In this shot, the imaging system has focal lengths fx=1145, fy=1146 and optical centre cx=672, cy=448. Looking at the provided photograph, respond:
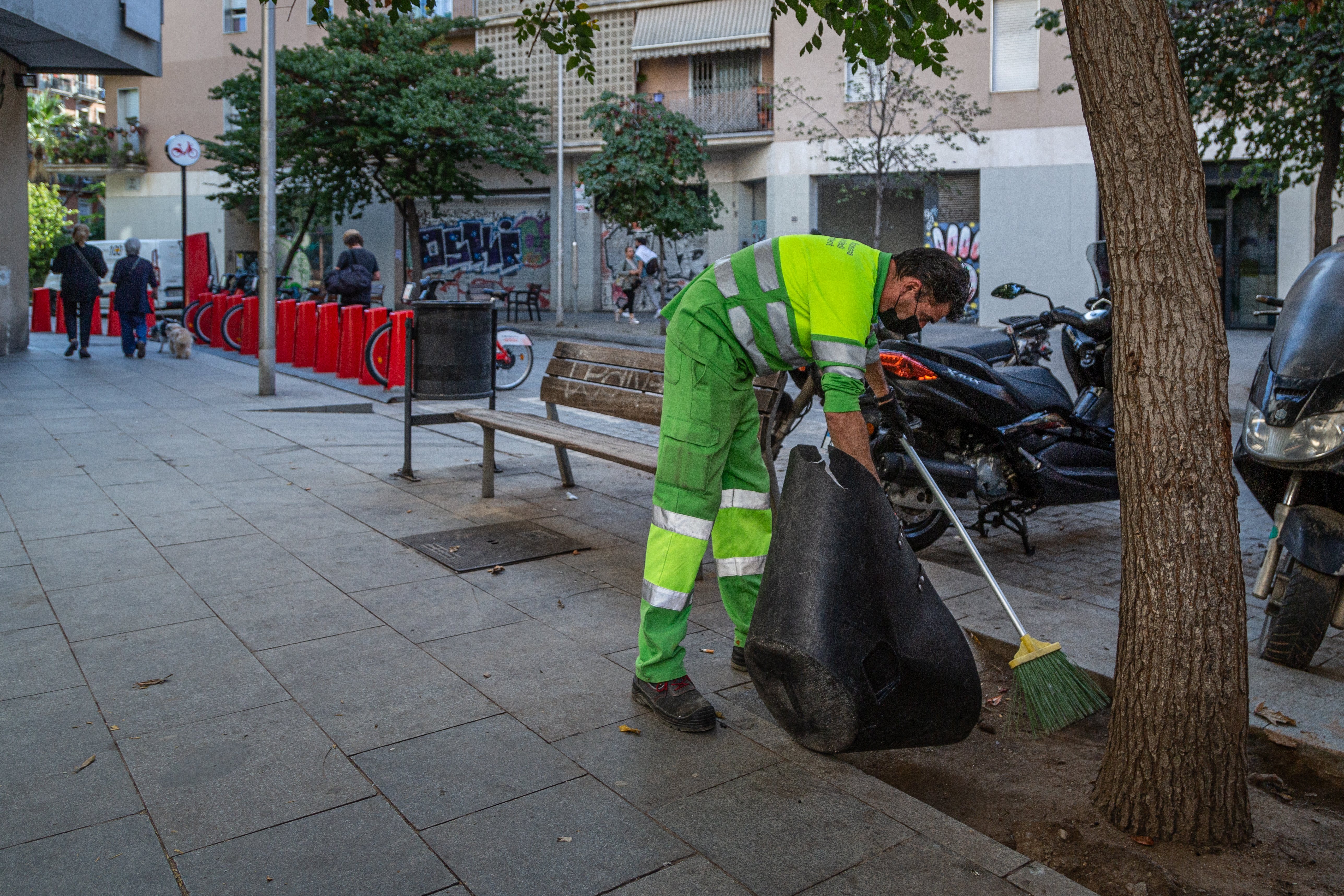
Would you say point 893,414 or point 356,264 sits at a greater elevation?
point 356,264

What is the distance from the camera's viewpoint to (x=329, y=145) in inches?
1038

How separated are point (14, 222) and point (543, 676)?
14.7 meters

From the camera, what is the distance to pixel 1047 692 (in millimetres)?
3576

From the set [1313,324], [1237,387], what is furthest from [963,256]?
[1313,324]

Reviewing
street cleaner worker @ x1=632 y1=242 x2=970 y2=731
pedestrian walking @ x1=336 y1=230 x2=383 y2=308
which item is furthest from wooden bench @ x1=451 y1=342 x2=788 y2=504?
pedestrian walking @ x1=336 y1=230 x2=383 y2=308

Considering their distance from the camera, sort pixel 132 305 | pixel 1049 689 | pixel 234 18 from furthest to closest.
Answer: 1. pixel 234 18
2. pixel 132 305
3. pixel 1049 689

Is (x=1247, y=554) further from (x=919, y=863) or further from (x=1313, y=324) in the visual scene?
(x=919, y=863)

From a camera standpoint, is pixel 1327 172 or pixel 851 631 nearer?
pixel 851 631

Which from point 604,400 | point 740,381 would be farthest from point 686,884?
point 604,400

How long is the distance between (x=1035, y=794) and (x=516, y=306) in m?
26.5

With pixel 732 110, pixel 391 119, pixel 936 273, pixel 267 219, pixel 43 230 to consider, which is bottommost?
pixel 936 273

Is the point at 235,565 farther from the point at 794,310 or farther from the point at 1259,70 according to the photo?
the point at 1259,70

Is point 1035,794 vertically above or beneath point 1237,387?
beneath

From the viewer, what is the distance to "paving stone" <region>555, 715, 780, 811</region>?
3.07m
